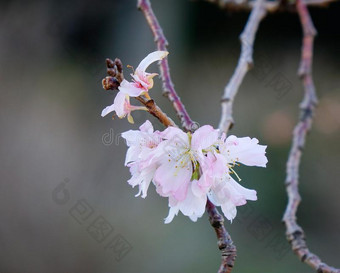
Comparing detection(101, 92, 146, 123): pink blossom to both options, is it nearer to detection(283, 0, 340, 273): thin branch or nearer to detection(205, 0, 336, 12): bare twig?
detection(283, 0, 340, 273): thin branch

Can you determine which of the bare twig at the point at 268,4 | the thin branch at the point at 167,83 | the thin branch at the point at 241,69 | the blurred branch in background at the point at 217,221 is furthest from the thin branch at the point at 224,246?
the bare twig at the point at 268,4

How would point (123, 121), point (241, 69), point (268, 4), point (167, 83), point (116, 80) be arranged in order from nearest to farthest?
1. point (116, 80)
2. point (167, 83)
3. point (241, 69)
4. point (268, 4)
5. point (123, 121)

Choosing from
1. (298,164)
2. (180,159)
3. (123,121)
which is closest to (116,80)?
(180,159)

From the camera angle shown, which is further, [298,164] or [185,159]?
[298,164]

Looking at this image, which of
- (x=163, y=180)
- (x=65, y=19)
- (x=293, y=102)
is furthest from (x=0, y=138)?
(x=163, y=180)

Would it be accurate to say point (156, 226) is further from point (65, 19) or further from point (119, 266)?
point (65, 19)

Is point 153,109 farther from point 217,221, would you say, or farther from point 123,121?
point 123,121
